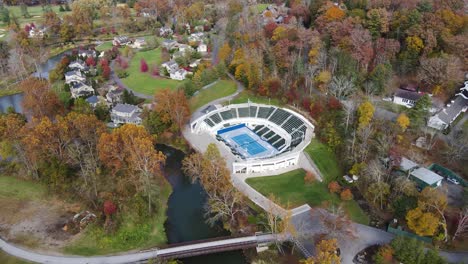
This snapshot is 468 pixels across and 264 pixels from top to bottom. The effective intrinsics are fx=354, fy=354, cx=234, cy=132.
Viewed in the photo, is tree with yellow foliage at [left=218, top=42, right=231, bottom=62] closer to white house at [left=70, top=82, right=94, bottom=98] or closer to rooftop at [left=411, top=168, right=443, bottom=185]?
white house at [left=70, top=82, right=94, bottom=98]

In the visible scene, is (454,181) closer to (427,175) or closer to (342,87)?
(427,175)

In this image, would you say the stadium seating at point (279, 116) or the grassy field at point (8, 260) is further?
the stadium seating at point (279, 116)

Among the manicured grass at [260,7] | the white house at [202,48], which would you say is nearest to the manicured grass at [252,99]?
the white house at [202,48]

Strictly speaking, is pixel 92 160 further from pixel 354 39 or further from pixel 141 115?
pixel 354 39

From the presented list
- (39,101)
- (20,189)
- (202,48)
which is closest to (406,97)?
(202,48)

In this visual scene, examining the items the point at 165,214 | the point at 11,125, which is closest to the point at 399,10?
the point at 165,214

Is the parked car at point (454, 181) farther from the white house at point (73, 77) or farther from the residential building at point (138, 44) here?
the residential building at point (138, 44)
